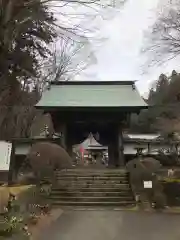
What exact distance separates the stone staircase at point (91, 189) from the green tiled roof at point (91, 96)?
5.37 metres

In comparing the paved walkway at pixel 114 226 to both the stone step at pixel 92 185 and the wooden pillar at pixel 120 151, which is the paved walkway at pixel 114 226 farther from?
the wooden pillar at pixel 120 151

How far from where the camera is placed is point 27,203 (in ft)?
37.7

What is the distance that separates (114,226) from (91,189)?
660cm

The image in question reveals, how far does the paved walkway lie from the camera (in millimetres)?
9008

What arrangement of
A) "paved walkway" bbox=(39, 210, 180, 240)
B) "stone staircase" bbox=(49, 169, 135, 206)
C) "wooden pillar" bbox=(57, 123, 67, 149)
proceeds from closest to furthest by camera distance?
"paved walkway" bbox=(39, 210, 180, 240) → "stone staircase" bbox=(49, 169, 135, 206) → "wooden pillar" bbox=(57, 123, 67, 149)

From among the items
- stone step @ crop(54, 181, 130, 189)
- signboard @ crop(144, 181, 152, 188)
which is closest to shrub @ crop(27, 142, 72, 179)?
stone step @ crop(54, 181, 130, 189)

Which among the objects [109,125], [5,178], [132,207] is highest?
[109,125]

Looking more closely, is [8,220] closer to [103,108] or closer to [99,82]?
[103,108]

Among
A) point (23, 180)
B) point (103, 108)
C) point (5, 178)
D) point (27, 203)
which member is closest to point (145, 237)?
point (27, 203)

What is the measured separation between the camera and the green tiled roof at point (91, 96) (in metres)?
22.8

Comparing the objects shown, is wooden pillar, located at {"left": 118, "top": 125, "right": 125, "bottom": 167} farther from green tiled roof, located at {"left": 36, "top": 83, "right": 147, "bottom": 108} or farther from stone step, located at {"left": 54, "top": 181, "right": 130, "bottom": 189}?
stone step, located at {"left": 54, "top": 181, "right": 130, "bottom": 189}

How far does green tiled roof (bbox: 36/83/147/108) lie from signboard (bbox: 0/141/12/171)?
788 centimetres

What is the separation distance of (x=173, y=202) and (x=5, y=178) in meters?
7.08

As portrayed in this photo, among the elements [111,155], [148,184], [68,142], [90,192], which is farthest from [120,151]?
[148,184]
